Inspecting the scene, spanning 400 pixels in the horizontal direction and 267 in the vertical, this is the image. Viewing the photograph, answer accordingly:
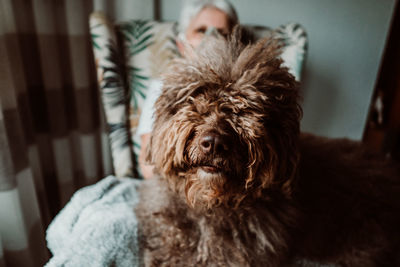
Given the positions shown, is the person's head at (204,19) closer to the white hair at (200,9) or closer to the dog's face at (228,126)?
the white hair at (200,9)

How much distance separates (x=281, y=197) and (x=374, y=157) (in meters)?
0.49

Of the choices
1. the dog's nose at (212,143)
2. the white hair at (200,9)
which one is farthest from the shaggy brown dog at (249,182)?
the white hair at (200,9)

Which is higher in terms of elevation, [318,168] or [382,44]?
[382,44]

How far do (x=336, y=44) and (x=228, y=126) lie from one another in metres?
1.53

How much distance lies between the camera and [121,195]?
116cm

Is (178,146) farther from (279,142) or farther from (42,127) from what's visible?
(42,127)

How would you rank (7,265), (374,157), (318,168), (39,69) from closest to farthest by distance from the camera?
1. (318,168)
2. (374,157)
3. (7,265)
4. (39,69)

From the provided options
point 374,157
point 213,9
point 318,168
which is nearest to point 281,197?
point 318,168

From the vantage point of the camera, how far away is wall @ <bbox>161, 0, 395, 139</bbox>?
1.85m

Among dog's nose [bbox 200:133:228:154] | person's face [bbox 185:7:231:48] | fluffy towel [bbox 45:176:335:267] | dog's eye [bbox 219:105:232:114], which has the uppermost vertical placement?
person's face [bbox 185:7:231:48]

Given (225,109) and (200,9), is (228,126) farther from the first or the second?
(200,9)

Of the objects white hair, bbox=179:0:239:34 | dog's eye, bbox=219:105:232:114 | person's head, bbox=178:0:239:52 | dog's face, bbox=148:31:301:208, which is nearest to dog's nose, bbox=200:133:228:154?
dog's face, bbox=148:31:301:208

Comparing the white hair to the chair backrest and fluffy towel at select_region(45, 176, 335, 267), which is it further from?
fluffy towel at select_region(45, 176, 335, 267)

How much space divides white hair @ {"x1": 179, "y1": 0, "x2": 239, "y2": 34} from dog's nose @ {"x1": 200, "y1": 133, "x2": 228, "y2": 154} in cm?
99
